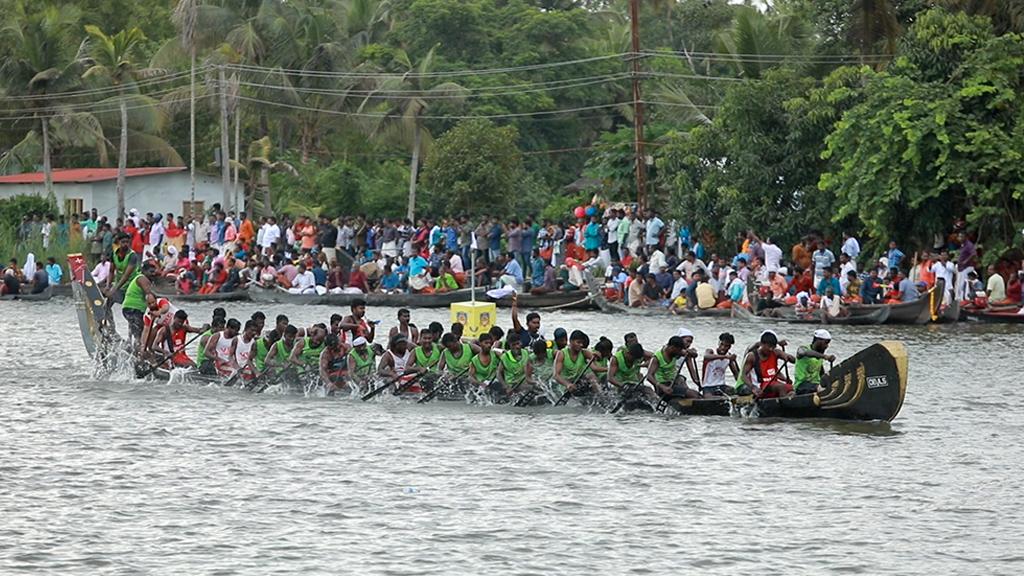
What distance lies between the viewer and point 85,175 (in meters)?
57.2

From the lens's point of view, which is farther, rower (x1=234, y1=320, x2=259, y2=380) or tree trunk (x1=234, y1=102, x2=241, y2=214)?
tree trunk (x1=234, y1=102, x2=241, y2=214)

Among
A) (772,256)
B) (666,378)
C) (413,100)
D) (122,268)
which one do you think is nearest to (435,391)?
(666,378)

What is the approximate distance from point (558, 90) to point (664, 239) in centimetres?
2067

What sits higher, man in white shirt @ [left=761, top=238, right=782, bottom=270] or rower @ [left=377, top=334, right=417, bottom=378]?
man in white shirt @ [left=761, top=238, right=782, bottom=270]

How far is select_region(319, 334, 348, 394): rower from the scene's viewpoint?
979 inches

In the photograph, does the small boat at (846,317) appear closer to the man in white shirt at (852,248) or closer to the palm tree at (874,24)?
the man in white shirt at (852,248)

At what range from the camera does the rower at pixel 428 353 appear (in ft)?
79.0

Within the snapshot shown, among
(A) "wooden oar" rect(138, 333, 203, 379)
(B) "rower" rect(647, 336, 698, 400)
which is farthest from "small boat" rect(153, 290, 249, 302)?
(B) "rower" rect(647, 336, 698, 400)

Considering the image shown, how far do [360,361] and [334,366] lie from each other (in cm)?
44

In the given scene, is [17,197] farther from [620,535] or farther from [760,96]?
[620,535]

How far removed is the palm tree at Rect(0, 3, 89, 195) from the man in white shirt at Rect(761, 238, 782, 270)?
27.1 m

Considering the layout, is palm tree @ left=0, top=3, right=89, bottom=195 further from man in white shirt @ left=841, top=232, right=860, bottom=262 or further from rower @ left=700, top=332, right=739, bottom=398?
rower @ left=700, top=332, right=739, bottom=398

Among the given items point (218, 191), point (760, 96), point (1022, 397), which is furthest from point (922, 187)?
point (218, 191)

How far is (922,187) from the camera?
34.8 m
